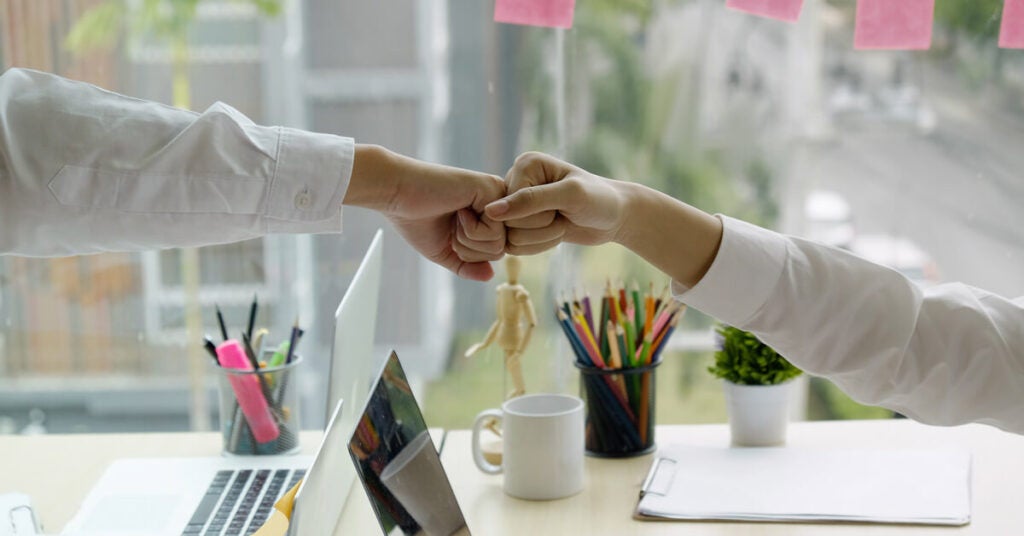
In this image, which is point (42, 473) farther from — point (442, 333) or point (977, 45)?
point (977, 45)

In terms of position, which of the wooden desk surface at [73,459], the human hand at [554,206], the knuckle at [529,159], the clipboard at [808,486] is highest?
the knuckle at [529,159]

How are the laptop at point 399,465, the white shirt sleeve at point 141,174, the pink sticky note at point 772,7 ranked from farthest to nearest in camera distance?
the pink sticky note at point 772,7 < the white shirt sleeve at point 141,174 < the laptop at point 399,465

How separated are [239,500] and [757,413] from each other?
0.65 m

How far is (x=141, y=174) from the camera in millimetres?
1070

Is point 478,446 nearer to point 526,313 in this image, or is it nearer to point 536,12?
point 526,313

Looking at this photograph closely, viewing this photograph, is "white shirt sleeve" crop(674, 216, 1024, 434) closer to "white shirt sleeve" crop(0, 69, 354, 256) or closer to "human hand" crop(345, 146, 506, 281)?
"human hand" crop(345, 146, 506, 281)

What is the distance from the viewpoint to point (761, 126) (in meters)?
1.91

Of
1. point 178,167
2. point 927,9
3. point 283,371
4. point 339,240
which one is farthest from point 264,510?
point 927,9

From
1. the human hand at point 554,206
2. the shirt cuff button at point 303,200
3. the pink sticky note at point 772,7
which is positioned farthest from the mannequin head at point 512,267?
the pink sticky note at point 772,7

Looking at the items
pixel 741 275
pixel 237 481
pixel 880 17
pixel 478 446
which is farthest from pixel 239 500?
pixel 880 17

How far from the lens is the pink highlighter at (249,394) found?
1407 millimetres

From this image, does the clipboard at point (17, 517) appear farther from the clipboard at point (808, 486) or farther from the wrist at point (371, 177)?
the clipboard at point (808, 486)

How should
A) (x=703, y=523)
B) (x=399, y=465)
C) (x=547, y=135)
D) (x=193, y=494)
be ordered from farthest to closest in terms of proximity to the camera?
(x=547, y=135) → (x=193, y=494) → (x=703, y=523) → (x=399, y=465)

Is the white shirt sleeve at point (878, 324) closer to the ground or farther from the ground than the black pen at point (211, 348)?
farther from the ground
